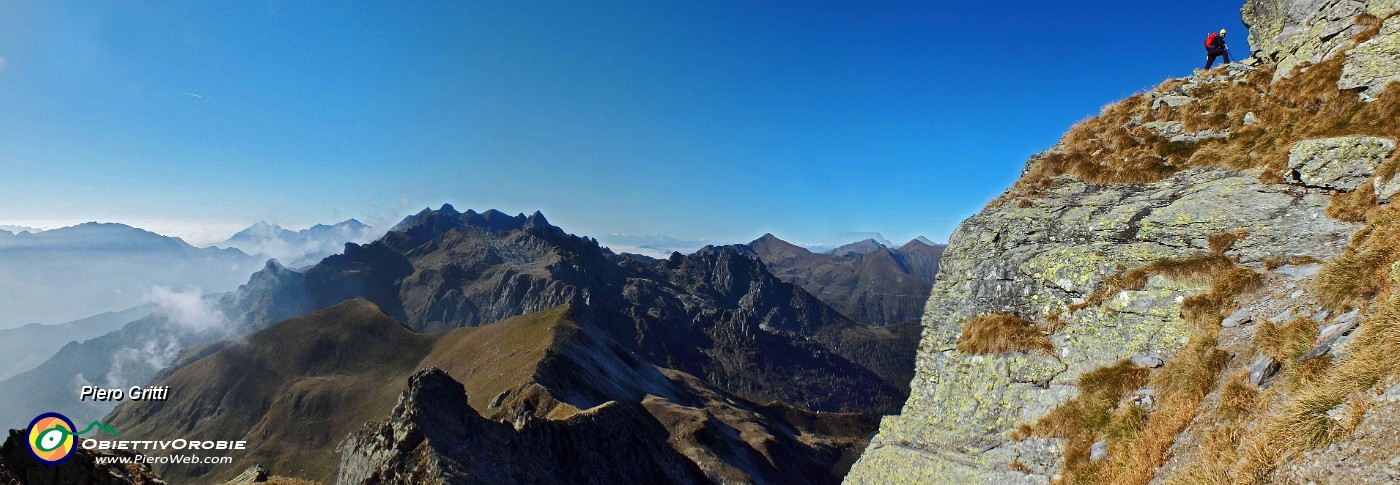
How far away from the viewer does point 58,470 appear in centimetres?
2659

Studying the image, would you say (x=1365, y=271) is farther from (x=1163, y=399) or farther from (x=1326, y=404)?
(x=1326, y=404)

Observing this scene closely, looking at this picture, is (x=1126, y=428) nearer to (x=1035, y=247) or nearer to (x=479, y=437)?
(x=1035, y=247)

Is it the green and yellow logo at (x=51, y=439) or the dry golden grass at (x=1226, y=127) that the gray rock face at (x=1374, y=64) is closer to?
the dry golden grass at (x=1226, y=127)

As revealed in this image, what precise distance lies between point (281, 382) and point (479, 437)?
18717 cm

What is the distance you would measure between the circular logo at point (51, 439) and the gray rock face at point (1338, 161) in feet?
167

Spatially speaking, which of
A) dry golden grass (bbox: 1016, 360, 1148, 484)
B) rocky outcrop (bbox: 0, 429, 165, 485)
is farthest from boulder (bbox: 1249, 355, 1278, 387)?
rocky outcrop (bbox: 0, 429, 165, 485)

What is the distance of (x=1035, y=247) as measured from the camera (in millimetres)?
20406

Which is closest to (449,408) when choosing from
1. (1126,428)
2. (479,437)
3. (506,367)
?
(479,437)

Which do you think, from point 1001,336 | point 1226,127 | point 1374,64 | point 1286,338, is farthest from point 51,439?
point 1374,64

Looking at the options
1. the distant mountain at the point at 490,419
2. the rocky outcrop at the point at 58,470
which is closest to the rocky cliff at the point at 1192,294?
the rocky outcrop at the point at 58,470

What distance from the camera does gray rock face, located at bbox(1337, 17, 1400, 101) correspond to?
715 inches

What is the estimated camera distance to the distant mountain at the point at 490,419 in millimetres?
49594

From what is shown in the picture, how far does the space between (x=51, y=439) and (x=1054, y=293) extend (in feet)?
146

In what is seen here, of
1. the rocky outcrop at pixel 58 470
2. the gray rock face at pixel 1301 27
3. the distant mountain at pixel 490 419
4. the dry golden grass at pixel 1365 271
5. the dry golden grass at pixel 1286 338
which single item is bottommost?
the distant mountain at pixel 490 419
